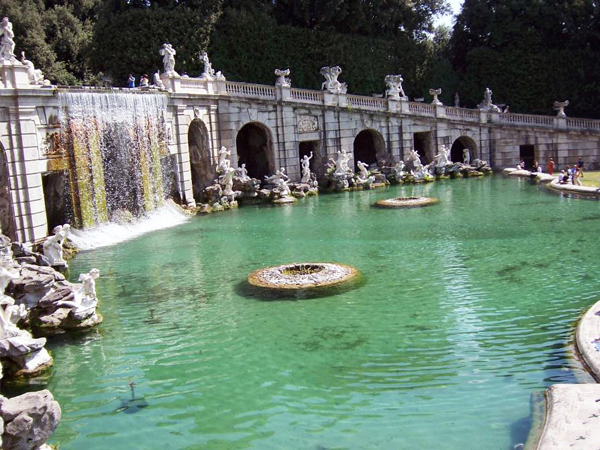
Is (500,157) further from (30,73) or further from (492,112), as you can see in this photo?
(30,73)

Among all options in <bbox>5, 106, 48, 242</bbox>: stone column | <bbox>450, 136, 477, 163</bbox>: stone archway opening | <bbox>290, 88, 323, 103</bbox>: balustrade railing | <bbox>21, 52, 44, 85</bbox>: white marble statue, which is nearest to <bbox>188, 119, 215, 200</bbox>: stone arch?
<bbox>290, 88, 323, 103</bbox>: balustrade railing

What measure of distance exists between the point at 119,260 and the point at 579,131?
105ft

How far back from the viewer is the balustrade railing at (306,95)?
38.4 m

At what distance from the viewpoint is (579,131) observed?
4231 cm

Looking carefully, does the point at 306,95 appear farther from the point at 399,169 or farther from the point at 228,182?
the point at 228,182

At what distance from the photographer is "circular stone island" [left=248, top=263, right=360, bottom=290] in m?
17.3

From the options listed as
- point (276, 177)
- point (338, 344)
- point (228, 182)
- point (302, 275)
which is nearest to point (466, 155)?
point (276, 177)

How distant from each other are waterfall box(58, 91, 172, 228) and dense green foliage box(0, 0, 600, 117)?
432 inches

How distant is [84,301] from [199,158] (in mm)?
20884

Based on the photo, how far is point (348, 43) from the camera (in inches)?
1797

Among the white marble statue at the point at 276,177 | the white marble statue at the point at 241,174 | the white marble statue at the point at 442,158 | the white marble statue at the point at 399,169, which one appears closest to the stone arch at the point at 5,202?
the white marble statue at the point at 241,174

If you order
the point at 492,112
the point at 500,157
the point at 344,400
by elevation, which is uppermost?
the point at 492,112

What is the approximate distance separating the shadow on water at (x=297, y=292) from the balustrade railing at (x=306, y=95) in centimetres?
2267

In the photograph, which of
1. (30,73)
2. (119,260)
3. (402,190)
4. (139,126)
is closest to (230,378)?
(119,260)
